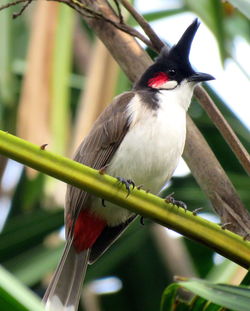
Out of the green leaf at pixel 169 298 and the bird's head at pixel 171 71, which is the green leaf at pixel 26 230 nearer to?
the bird's head at pixel 171 71

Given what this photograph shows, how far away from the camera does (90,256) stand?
2.44m

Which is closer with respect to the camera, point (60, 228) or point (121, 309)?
point (60, 228)

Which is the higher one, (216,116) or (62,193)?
(216,116)

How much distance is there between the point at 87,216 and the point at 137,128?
397 millimetres

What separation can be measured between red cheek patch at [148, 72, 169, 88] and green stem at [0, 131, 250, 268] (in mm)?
1274

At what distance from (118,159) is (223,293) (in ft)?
3.72

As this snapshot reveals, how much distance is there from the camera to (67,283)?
7.55ft

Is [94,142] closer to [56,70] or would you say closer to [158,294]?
[56,70]

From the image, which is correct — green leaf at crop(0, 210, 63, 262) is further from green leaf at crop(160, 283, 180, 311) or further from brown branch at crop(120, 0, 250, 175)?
green leaf at crop(160, 283, 180, 311)

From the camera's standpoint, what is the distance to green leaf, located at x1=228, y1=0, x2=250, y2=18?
5.13 ft

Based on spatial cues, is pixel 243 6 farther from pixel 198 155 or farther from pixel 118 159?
pixel 118 159

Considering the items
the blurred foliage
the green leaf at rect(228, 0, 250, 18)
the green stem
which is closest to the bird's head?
the blurred foliage

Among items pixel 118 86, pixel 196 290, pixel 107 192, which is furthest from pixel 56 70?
pixel 196 290

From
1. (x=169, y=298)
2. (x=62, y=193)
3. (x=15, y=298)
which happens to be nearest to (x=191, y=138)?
(x=62, y=193)
